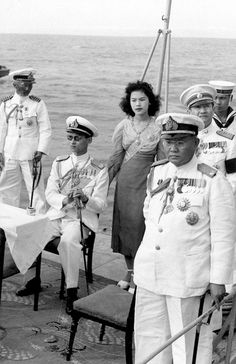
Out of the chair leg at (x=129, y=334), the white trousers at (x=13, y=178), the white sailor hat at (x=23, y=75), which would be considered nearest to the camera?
the chair leg at (x=129, y=334)

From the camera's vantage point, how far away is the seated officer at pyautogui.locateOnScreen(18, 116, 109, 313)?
17.3ft

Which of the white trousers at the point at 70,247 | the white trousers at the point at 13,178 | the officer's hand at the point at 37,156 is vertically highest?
the officer's hand at the point at 37,156

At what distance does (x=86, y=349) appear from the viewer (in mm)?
4570

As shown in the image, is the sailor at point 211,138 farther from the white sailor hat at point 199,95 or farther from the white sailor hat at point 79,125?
the white sailor hat at point 79,125

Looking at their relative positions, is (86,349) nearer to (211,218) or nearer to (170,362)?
(170,362)

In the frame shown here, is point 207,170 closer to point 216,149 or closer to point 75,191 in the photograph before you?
point 216,149

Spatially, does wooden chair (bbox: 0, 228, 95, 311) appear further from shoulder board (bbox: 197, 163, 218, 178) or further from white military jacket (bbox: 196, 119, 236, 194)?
shoulder board (bbox: 197, 163, 218, 178)

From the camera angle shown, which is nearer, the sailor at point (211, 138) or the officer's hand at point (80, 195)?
the sailor at point (211, 138)

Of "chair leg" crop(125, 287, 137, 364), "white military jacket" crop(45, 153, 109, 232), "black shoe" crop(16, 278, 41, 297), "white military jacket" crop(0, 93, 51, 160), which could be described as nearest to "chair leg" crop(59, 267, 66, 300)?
"black shoe" crop(16, 278, 41, 297)

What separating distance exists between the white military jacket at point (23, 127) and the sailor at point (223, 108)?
2.24 meters

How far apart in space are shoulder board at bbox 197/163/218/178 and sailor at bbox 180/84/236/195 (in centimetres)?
114

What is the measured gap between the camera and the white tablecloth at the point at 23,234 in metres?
4.74

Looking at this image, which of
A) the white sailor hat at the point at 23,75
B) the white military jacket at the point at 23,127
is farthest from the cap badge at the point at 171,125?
the white military jacket at the point at 23,127

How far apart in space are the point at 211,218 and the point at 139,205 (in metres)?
2.04
